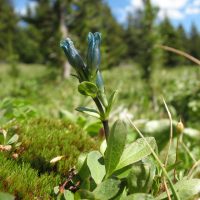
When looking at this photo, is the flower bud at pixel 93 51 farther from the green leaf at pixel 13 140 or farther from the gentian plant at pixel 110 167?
the green leaf at pixel 13 140

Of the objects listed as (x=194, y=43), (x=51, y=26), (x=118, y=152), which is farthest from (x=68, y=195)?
(x=194, y=43)

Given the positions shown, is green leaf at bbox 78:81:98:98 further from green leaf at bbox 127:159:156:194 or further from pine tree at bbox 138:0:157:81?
pine tree at bbox 138:0:157:81

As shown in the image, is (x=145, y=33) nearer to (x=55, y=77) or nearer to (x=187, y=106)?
(x=187, y=106)

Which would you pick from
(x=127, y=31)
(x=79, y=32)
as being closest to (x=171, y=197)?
(x=79, y=32)

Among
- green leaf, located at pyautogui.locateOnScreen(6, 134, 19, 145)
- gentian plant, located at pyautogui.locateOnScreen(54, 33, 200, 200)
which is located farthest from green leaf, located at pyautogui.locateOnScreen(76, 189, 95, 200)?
green leaf, located at pyautogui.locateOnScreen(6, 134, 19, 145)

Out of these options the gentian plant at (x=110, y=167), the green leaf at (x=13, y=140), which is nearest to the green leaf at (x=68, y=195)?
the gentian plant at (x=110, y=167)

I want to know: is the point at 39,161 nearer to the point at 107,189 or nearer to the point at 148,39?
the point at 107,189
